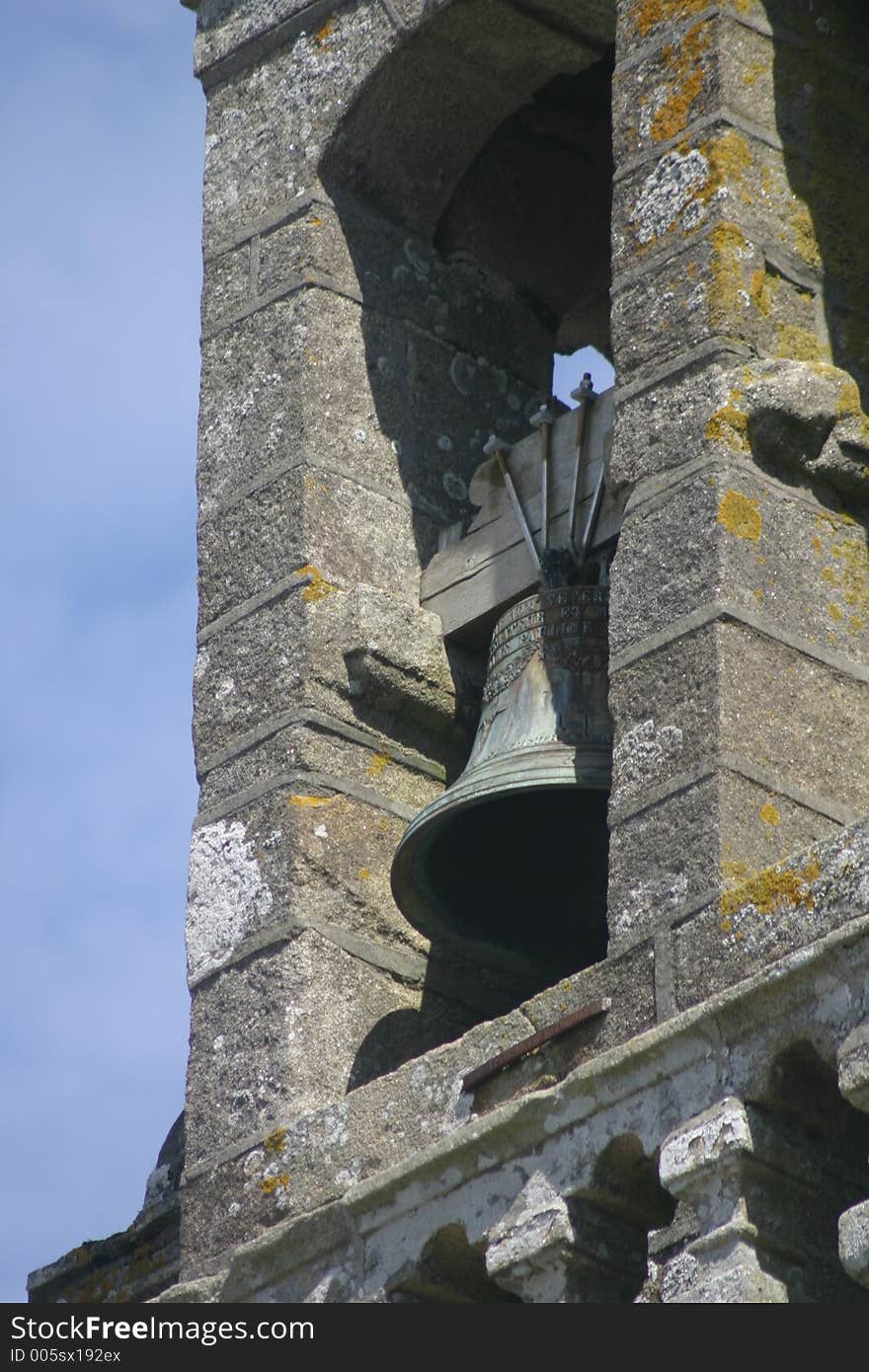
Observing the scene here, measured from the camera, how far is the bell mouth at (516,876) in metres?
8.34

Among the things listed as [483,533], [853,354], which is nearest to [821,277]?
[853,354]

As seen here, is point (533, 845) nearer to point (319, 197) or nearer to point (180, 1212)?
point (180, 1212)

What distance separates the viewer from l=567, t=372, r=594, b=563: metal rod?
8.59 metres

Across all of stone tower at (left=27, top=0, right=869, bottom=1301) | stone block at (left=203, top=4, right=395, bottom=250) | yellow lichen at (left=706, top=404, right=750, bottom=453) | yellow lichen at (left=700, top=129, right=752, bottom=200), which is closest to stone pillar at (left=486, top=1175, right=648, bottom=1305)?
stone tower at (left=27, top=0, right=869, bottom=1301)

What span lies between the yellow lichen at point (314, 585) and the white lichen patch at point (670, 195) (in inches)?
41.1

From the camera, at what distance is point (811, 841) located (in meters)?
7.46

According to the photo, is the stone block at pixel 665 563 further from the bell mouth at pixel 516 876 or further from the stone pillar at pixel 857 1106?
the stone pillar at pixel 857 1106

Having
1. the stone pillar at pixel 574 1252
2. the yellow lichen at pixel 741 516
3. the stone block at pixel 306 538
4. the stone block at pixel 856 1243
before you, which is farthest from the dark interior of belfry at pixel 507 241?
the stone block at pixel 856 1243

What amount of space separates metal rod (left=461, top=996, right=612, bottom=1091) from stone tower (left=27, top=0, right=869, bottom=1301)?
1 cm

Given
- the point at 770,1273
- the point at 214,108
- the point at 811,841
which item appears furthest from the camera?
the point at 214,108

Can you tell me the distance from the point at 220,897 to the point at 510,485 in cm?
113

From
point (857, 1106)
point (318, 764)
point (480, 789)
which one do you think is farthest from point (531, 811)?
point (857, 1106)

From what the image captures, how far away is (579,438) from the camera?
28.5 ft

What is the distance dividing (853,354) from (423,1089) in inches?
67.7
